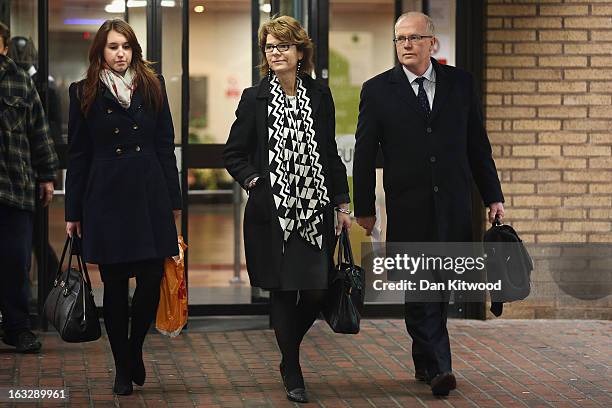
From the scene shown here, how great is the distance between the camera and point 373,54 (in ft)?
30.4

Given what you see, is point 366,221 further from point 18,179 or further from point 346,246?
point 18,179

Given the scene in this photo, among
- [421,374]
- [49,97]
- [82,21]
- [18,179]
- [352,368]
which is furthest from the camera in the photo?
[82,21]

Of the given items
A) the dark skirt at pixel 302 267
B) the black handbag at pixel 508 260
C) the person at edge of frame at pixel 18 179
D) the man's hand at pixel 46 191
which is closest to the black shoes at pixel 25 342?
the person at edge of frame at pixel 18 179

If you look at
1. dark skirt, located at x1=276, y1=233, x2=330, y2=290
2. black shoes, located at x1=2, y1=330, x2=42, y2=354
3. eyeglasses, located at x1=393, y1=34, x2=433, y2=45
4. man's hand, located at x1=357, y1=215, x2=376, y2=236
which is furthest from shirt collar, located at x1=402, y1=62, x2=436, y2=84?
black shoes, located at x1=2, y1=330, x2=42, y2=354

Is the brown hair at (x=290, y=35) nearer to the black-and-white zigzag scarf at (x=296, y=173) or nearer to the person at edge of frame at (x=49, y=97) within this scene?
the black-and-white zigzag scarf at (x=296, y=173)

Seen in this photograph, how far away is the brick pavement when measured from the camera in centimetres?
675

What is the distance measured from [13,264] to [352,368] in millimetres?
2129

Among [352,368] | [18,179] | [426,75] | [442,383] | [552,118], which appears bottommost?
[352,368]

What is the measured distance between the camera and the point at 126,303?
6.81m

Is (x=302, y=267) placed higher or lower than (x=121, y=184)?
lower

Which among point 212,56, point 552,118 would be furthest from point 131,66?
point 552,118

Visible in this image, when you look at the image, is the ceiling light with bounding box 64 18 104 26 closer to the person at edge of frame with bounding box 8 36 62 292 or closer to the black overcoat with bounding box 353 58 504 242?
the person at edge of frame with bounding box 8 36 62 292

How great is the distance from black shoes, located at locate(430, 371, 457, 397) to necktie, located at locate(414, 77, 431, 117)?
1.33 m

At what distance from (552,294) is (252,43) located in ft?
8.83
